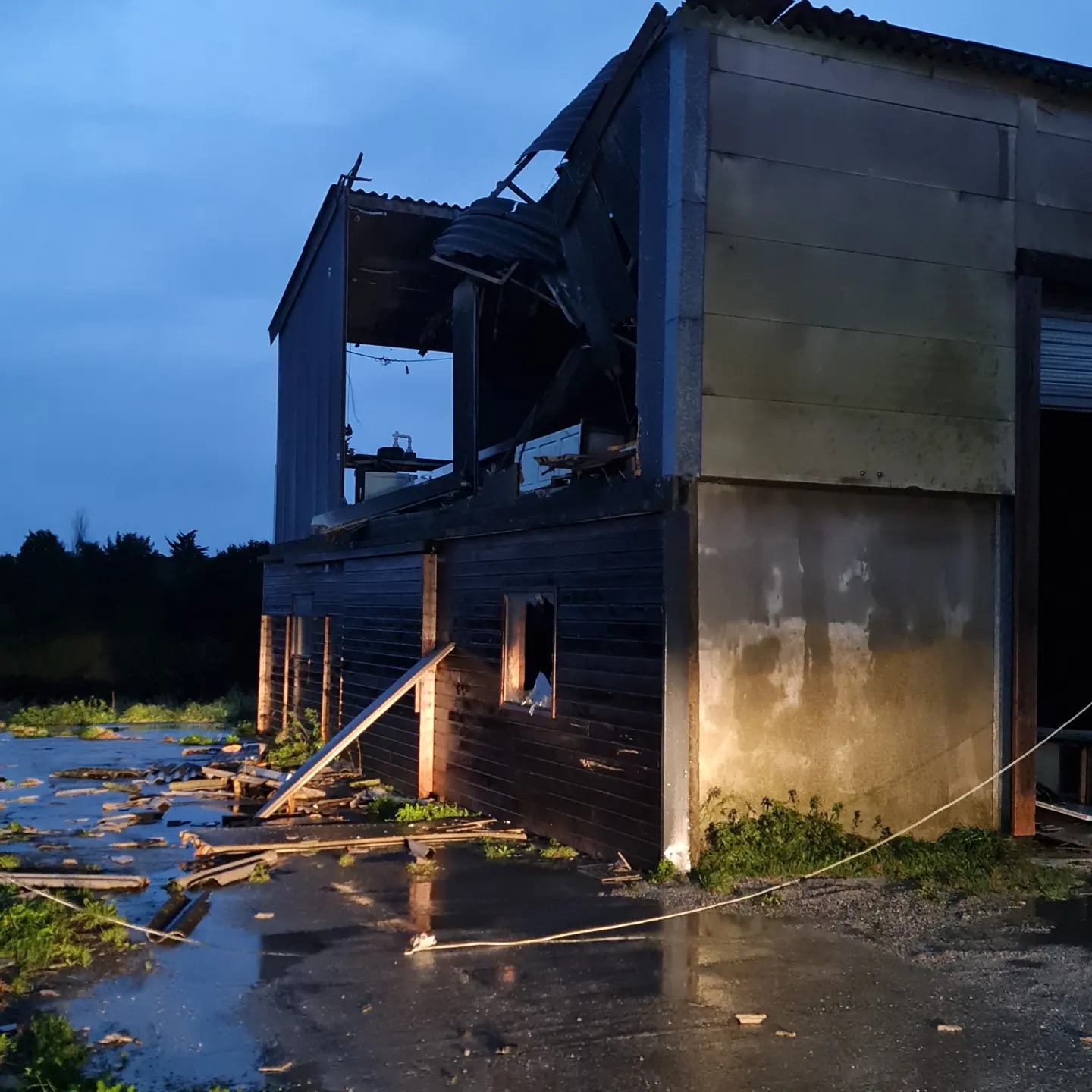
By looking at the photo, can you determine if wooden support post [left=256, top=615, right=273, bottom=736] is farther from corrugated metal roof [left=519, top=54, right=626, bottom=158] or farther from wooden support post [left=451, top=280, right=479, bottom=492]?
corrugated metal roof [left=519, top=54, right=626, bottom=158]

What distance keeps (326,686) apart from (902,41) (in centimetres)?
1148

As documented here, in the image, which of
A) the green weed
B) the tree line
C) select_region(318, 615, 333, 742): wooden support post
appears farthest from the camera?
the tree line

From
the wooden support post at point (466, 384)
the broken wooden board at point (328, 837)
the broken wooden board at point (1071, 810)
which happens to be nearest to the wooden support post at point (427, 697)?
the wooden support post at point (466, 384)

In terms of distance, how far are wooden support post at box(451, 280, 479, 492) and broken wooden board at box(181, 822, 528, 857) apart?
421 cm

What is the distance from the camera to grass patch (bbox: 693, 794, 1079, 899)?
8594 millimetres

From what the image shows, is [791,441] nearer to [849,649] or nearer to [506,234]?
[849,649]

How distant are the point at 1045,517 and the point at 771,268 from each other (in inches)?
269

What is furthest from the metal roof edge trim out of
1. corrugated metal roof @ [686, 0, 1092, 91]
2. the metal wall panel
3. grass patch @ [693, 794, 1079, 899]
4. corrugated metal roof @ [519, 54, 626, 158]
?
grass patch @ [693, 794, 1079, 899]

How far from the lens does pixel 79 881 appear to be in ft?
27.6

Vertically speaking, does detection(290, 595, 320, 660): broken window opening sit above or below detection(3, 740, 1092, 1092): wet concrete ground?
above

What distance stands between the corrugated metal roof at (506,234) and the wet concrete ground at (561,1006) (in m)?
6.95

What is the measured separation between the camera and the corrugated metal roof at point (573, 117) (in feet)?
35.5

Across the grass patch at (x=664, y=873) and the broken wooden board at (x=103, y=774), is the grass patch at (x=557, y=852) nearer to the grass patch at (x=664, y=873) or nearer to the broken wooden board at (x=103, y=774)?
the grass patch at (x=664, y=873)

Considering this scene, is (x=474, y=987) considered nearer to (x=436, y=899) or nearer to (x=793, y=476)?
(x=436, y=899)
